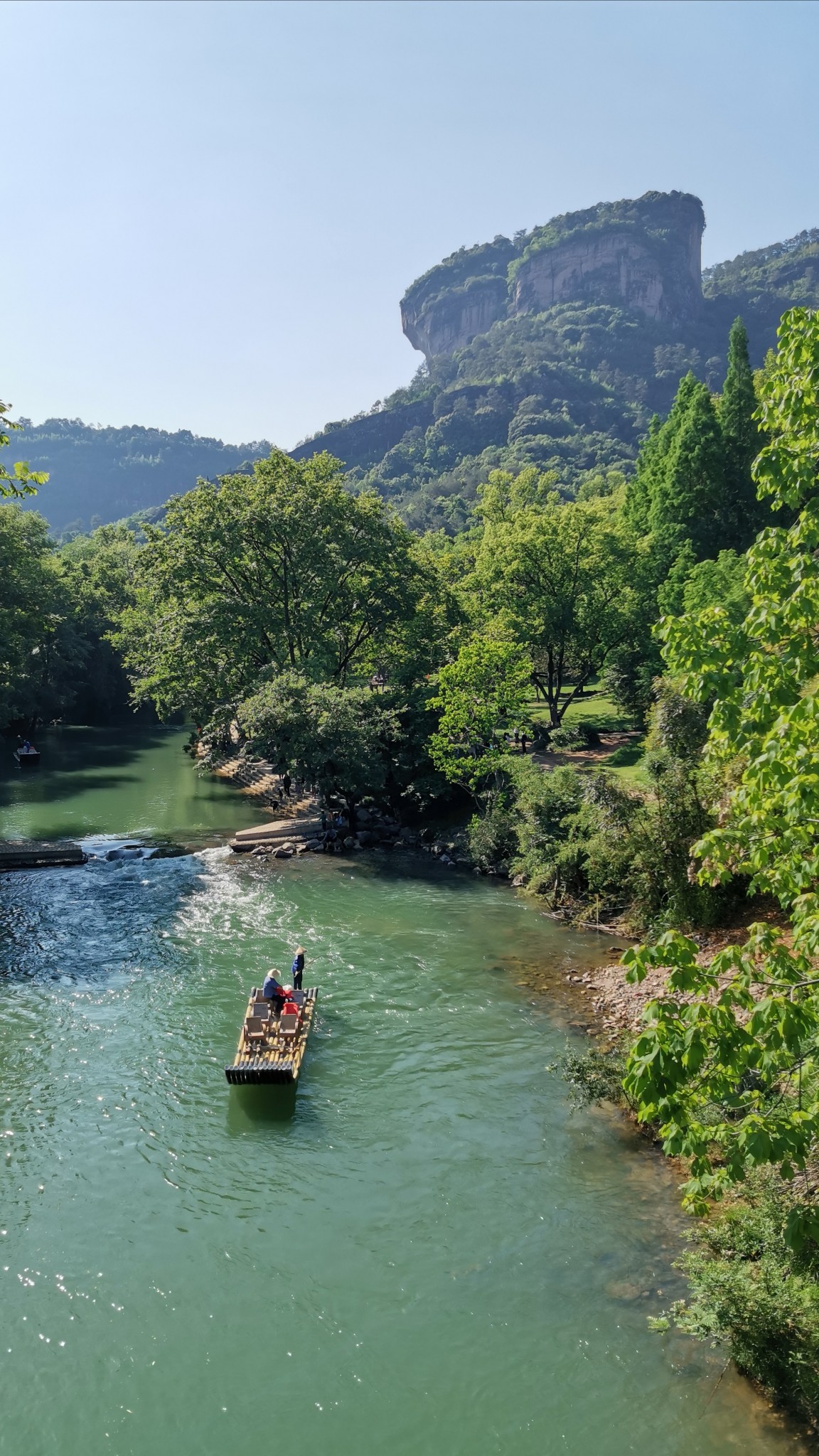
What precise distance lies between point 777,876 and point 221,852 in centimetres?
2936

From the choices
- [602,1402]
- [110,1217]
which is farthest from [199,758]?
[602,1402]

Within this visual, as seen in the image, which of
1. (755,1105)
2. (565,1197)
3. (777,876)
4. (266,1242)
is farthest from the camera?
(565,1197)

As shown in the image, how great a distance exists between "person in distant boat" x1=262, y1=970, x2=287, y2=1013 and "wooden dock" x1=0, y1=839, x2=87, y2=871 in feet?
56.4

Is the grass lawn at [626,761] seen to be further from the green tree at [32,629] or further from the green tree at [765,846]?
the green tree at [32,629]

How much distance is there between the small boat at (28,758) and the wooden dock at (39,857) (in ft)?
78.3

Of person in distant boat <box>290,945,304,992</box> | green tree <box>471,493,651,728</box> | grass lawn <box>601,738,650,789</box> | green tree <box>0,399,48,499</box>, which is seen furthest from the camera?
green tree <box>471,493,651,728</box>

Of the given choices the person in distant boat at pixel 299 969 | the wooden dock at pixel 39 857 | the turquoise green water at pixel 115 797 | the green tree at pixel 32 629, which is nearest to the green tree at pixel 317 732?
the turquoise green water at pixel 115 797

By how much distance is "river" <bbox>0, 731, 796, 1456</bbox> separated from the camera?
1013 centimetres

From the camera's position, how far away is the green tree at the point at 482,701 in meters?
33.2

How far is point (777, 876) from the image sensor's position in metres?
7.34

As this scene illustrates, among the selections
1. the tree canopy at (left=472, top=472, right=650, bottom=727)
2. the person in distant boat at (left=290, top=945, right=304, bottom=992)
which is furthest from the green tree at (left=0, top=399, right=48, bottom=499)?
the tree canopy at (left=472, top=472, right=650, bottom=727)

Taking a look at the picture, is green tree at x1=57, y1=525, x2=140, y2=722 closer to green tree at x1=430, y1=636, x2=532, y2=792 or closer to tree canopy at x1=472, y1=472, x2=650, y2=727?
tree canopy at x1=472, y1=472, x2=650, y2=727

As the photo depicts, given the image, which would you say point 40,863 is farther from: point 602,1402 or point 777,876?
point 777,876

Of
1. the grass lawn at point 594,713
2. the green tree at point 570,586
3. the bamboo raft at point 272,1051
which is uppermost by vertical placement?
the green tree at point 570,586
